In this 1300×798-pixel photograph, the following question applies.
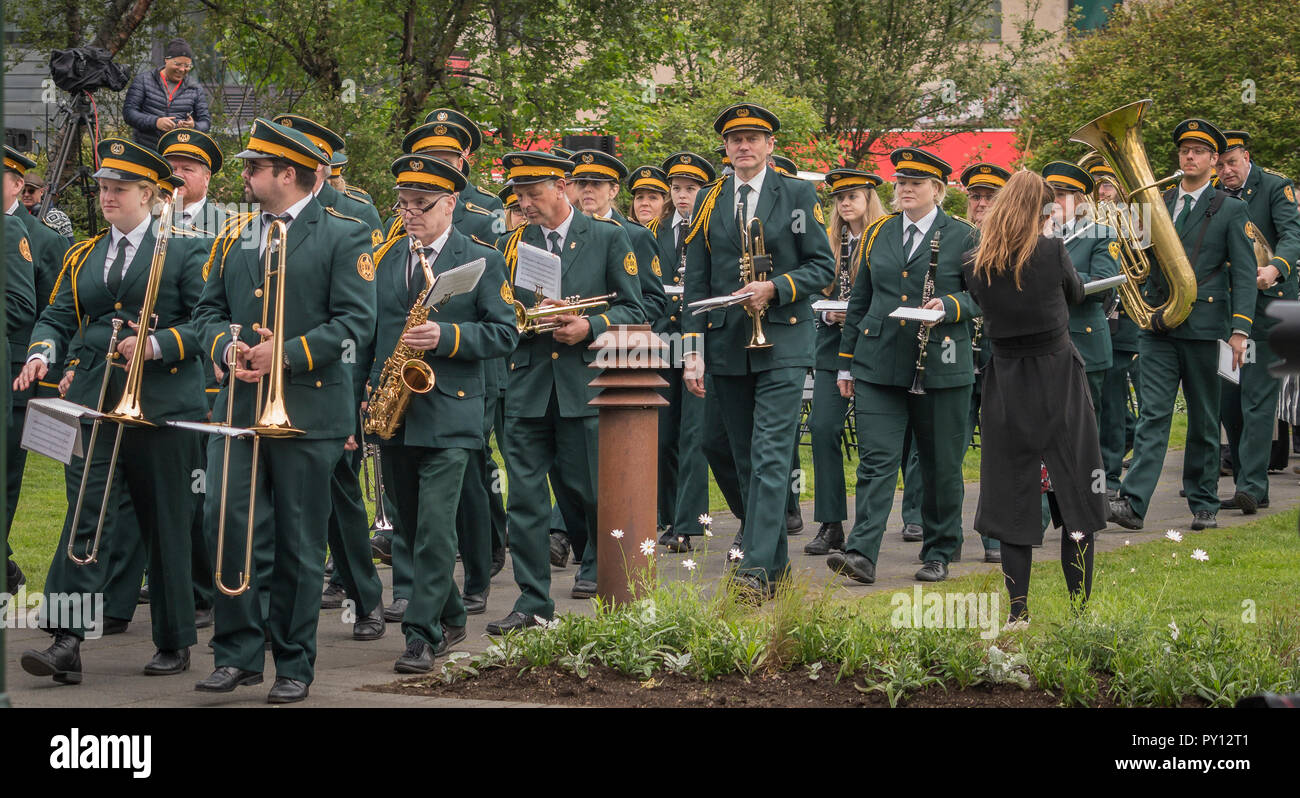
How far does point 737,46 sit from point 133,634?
30.6m

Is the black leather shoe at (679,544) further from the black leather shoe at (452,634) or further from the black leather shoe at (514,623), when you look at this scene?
the black leather shoe at (452,634)

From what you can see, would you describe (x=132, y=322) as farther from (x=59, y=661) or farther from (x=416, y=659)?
(x=416, y=659)

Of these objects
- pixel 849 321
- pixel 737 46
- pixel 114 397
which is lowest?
pixel 114 397

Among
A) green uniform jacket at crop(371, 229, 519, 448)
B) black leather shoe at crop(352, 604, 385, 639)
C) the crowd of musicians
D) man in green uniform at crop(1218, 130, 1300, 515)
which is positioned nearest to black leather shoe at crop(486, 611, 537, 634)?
the crowd of musicians

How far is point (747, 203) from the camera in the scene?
30.6 feet

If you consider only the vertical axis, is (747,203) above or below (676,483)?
above

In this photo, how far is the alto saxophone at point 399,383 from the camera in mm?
7395

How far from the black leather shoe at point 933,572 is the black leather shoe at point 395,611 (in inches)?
121

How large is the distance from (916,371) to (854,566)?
1237 mm

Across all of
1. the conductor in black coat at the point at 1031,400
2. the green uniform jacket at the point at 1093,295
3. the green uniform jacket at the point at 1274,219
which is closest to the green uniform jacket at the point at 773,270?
the conductor in black coat at the point at 1031,400

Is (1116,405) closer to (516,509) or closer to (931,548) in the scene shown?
(931,548)

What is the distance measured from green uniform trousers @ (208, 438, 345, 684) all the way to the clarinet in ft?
13.6
